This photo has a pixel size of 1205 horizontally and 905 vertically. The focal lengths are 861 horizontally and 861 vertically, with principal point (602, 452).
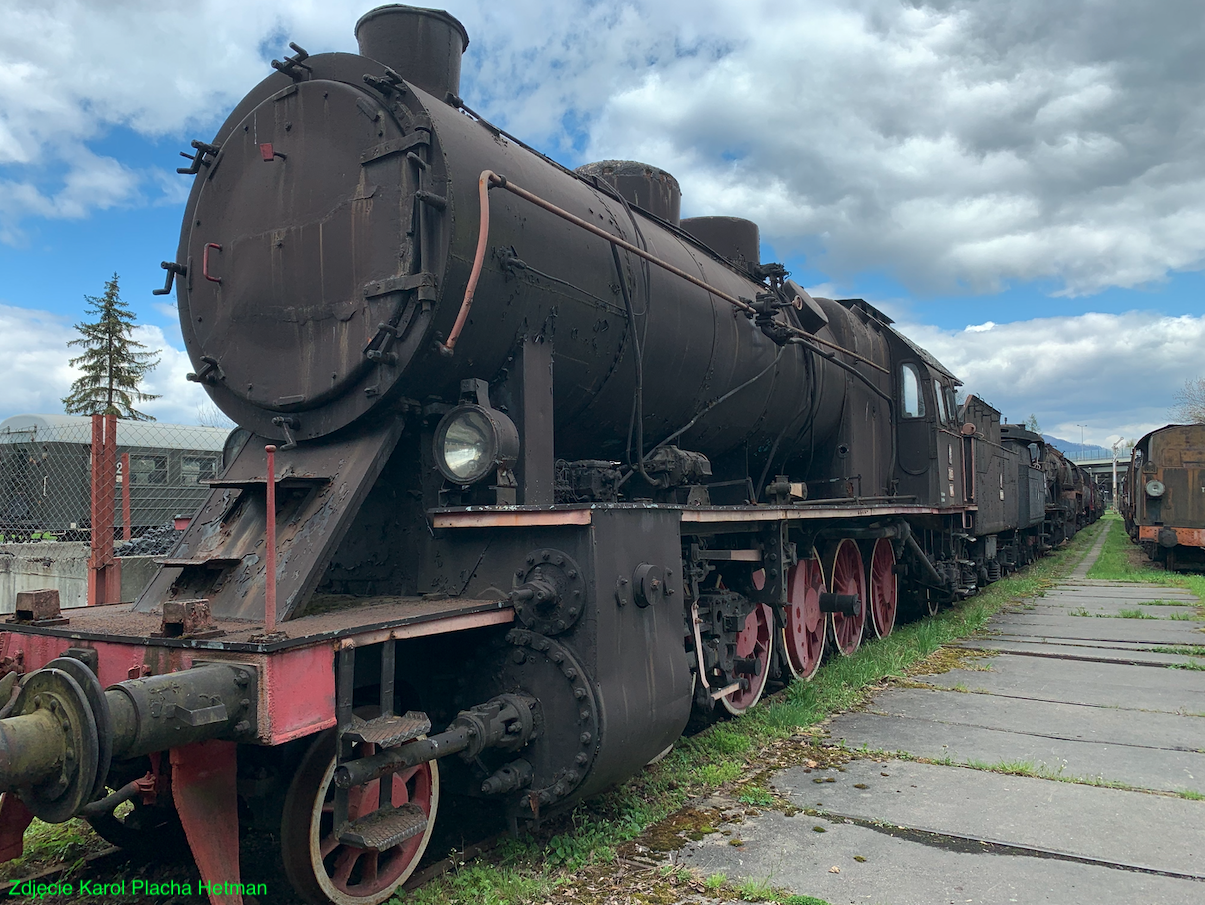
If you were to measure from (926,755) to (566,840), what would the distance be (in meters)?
2.50

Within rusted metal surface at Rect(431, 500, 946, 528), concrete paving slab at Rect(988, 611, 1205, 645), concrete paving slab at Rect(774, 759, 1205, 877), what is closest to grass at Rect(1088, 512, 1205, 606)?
concrete paving slab at Rect(988, 611, 1205, 645)

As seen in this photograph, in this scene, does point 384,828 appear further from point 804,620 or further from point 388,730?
point 804,620

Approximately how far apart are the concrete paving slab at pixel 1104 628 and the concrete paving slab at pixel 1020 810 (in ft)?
19.3

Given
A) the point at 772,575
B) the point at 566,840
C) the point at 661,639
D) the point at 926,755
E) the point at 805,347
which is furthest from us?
the point at 805,347

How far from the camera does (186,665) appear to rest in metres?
2.73

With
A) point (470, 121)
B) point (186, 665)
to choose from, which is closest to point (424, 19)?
point (470, 121)

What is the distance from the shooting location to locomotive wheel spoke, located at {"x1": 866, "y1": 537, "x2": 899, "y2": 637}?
877 cm

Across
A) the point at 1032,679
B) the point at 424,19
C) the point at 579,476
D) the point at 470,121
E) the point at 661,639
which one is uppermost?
the point at 424,19

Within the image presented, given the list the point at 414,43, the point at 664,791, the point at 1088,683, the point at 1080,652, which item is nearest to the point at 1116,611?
the point at 1080,652

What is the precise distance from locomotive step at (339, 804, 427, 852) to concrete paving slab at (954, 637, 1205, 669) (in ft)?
23.7

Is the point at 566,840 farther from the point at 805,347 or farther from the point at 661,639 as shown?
the point at 805,347

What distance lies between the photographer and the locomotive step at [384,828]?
276cm

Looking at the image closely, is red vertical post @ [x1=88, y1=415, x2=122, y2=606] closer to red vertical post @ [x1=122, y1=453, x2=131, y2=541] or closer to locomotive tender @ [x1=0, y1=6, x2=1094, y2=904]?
red vertical post @ [x1=122, y1=453, x2=131, y2=541]

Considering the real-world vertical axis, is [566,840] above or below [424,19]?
below
